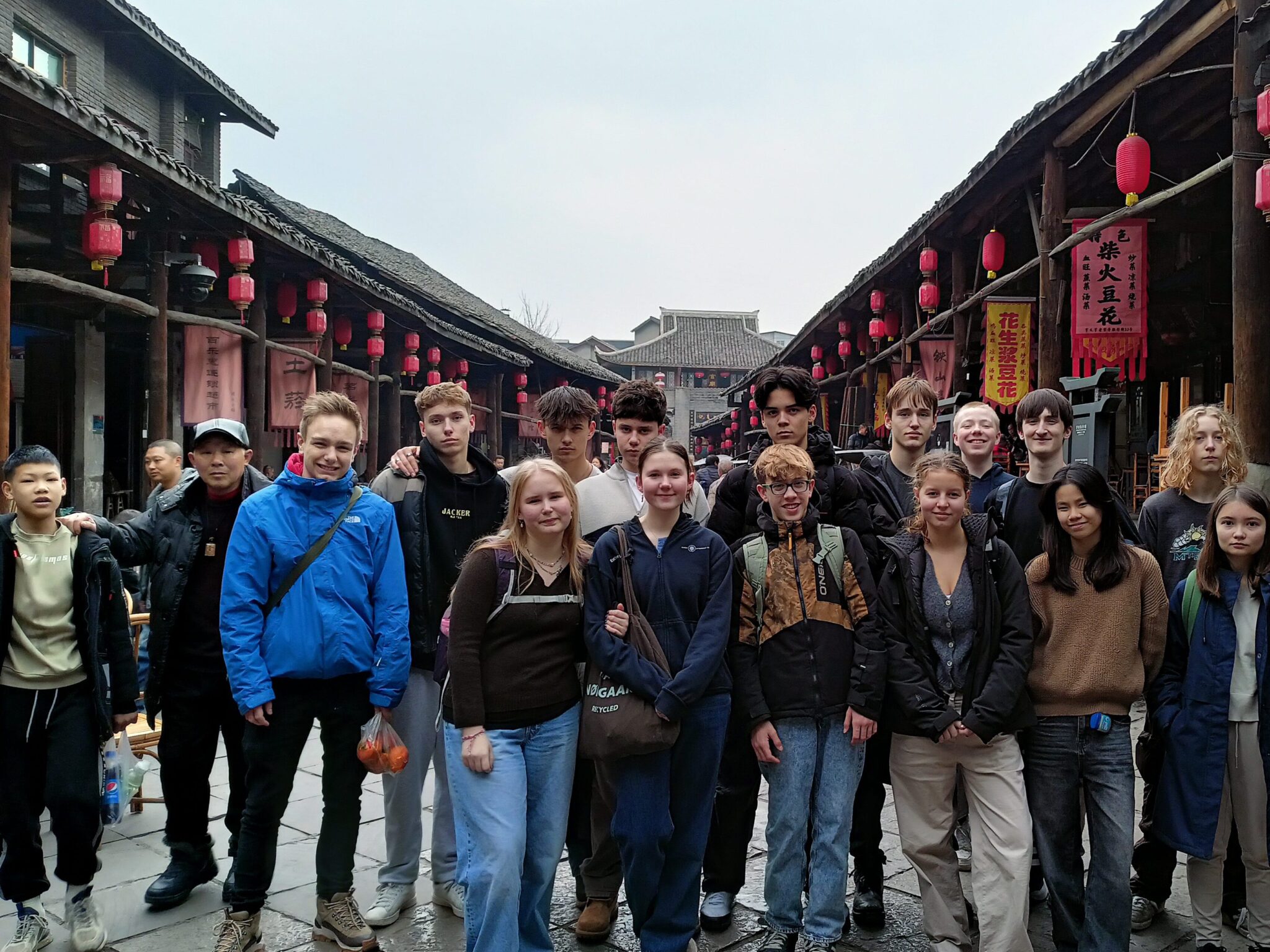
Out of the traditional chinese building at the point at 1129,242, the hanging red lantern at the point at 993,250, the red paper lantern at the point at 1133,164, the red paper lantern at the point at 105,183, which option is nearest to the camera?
the traditional chinese building at the point at 1129,242

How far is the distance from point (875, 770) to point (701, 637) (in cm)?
109

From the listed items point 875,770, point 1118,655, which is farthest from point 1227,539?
point 875,770

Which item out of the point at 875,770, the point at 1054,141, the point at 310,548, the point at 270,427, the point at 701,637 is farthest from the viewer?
the point at 270,427

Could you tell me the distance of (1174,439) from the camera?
3939mm

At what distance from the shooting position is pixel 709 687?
3.32 meters

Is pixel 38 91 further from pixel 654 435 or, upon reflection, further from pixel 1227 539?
pixel 1227 539

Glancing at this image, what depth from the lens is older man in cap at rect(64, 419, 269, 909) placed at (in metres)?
3.87

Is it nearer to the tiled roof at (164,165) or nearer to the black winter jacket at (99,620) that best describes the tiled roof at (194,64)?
the tiled roof at (164,165)

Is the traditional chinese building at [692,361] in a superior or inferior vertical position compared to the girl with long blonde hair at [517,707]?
superior

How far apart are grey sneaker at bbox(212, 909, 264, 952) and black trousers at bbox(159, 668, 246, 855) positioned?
1.56 feet

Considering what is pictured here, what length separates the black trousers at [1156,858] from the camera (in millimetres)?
3621

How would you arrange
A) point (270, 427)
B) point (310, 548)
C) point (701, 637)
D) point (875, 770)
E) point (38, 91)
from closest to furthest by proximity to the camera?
point (701, 637)
point (310, 548)
point (875, 770)
point (38, 91)
point (270, 427)

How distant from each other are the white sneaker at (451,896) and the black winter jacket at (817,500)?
1.79 metres

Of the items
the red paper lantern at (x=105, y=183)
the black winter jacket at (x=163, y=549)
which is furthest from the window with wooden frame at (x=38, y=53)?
the black winter jacket at (x=163, y=549)
